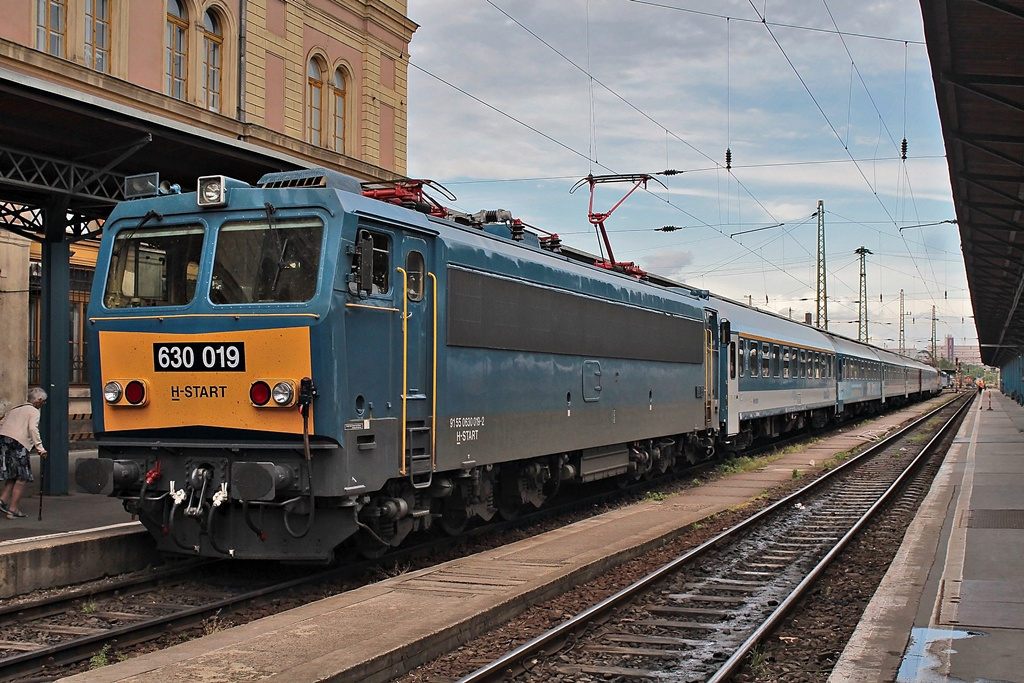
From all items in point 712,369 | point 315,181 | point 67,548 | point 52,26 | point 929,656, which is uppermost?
point 52,26

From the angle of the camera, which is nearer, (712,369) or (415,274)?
(415,274)

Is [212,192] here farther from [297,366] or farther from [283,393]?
[283,393]

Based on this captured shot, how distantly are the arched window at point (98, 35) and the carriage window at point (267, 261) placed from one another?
49.2ft

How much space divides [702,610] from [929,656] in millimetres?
2431

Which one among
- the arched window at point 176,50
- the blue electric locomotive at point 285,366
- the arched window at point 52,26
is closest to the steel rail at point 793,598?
the blue electric locomotive at point 285,366

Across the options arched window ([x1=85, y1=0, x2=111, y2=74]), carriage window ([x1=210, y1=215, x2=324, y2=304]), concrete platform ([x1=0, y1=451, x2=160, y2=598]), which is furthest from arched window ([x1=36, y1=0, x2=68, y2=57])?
carriage window ([x1=210, y1=215, x2=324, y2=304])

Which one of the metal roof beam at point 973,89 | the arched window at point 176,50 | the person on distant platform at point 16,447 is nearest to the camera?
the person on distant platform at point 16,447

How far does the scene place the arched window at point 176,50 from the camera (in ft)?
78.6

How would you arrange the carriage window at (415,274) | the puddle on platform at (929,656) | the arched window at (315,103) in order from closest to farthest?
the puddle on platform at (929,656) < the carriage window at (415,274) < the arched window at (315,103)

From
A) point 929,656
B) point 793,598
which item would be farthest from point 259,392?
point 929,656

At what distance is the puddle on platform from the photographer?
6.04 metres

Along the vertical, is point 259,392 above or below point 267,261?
below

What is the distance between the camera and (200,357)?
8.73 m

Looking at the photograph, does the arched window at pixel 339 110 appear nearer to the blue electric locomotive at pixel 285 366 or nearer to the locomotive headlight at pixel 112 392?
the blue electric locomotive at pixel 285 366
